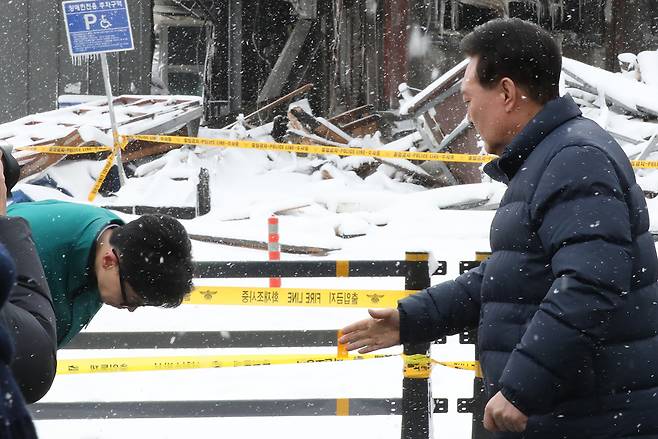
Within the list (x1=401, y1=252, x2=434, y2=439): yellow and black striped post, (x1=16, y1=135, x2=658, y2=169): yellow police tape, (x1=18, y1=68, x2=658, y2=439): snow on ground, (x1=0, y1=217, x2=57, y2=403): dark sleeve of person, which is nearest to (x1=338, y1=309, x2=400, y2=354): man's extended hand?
(x1=0, y1=217, x2=57, y2=403): dark sleeve of person

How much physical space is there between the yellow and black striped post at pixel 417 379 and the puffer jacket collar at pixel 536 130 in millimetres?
2554

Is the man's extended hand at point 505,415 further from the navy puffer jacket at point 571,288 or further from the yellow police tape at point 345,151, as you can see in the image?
the yellow police tape at point 345,151

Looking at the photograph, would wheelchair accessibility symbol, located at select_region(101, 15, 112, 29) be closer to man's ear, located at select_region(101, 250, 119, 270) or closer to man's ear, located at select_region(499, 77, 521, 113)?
man's ear, located at select_region(101, 250, 119, 270)

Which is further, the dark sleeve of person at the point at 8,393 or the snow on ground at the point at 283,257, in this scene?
the snow on ground at the point at 283,257

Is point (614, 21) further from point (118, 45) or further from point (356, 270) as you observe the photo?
point (356, 270)

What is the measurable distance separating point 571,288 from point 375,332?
90 cm

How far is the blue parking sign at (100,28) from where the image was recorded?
1451 centimetres

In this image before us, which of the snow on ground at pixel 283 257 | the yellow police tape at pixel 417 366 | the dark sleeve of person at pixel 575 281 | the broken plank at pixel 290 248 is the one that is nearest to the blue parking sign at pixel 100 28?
the snow on ground at pixel 283 257

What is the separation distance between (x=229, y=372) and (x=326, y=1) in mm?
16800

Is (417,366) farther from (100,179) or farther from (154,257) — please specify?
(100,179)

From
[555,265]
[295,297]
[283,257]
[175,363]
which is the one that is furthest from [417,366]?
[283,257]

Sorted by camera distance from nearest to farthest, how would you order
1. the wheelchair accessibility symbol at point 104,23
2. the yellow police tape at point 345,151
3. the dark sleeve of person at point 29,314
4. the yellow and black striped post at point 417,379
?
the dark sleeve of person at point 29,314 < the yellow and black striped post at point 417,379 < the yellow police tape at point 345,151 < the wheelchair accessibility symbol at point 104,23

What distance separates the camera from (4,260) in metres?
1.25

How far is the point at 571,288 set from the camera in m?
2.17
